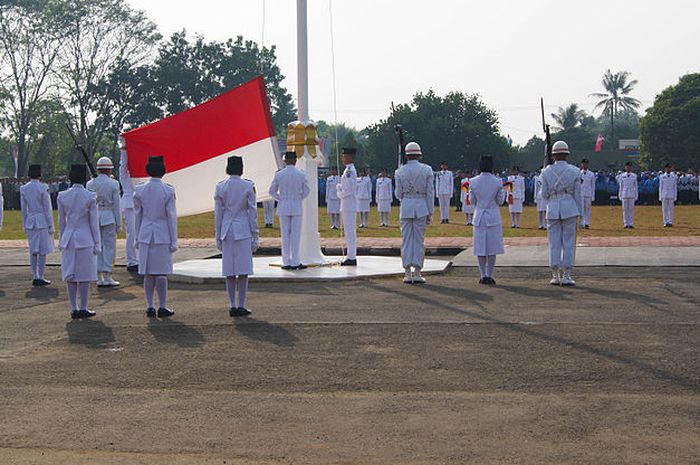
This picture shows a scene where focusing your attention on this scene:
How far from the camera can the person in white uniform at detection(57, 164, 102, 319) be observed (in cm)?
1162

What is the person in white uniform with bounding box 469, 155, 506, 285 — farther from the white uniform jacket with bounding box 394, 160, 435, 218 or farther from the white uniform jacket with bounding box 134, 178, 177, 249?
the white uniform jacket with bounding box 134, 178, 177, 249

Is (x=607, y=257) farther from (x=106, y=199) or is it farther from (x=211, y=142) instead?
(x=106, y=199)

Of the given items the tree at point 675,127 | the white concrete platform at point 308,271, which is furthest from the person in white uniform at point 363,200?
the tree at point 675,127

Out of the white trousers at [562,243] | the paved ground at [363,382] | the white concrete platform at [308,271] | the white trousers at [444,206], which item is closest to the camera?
the paved ground at [363,382]

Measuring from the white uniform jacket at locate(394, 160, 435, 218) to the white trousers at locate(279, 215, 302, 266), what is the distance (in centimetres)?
179

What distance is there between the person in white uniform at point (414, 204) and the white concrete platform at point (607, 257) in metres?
2.39

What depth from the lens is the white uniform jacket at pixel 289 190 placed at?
51.3ft

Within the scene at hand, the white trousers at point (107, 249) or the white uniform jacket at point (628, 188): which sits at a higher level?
the white uniform jacket at point (628, 188)

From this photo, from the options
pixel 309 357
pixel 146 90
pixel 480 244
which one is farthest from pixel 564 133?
pixel 309 357

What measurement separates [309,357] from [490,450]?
10.2 ft

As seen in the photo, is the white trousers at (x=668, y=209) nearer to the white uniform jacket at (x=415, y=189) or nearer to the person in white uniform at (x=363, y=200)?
the person in white uniform at (x=363, y=200)

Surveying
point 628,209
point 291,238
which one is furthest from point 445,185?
point 291,238

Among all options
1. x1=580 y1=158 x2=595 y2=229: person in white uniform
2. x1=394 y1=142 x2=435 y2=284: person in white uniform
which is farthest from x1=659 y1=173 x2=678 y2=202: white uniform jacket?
x1=394 y1=142 x2=435 y2=284: person in white uniform

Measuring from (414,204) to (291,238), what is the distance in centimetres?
224
